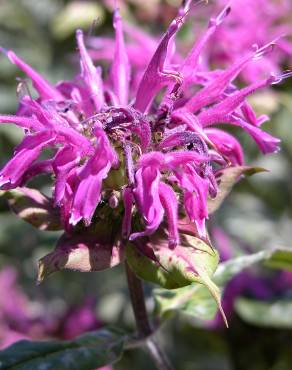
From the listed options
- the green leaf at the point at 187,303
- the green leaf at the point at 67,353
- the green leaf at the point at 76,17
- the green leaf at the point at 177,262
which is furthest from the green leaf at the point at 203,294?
the green leaf at the point at 76,17

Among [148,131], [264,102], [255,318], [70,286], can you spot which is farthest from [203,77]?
[70,286]

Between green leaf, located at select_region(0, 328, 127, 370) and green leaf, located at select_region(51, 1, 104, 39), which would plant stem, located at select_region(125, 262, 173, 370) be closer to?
green leaf, located at select_region(0, 328, 127, 370)

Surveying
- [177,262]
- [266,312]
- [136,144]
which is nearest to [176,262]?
[177,262]

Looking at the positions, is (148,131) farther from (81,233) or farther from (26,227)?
(26,227)

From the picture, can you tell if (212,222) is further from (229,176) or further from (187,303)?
(229,176)

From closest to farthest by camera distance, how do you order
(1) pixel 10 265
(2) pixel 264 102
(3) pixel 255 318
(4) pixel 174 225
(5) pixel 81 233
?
1. (4) pixel 174 225
2. (5) pixel 81 233
3. (3) pixel 255 318
4. (2) pixel 264 102
5. (1) pixel 10 265

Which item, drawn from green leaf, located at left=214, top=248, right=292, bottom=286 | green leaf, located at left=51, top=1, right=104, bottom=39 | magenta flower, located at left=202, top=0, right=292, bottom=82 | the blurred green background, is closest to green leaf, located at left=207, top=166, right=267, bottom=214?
green leaf, located at left=214, top=248, right=292, bottom=286
